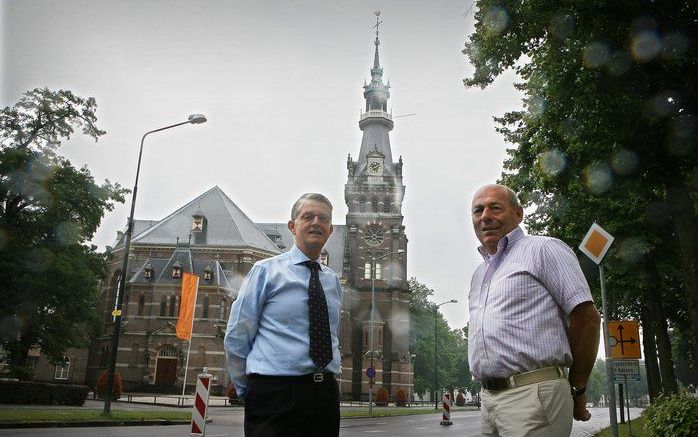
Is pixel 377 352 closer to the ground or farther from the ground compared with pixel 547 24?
closer to the ground

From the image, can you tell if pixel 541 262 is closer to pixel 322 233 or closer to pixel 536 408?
pixel 536 408

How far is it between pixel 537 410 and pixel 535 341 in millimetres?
374

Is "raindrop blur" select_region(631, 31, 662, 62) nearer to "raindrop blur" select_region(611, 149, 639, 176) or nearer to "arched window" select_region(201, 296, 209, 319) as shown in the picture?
"raindrop blur" select_region(611, 149, 639, 176)

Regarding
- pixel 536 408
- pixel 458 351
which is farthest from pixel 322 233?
pixel 458 351

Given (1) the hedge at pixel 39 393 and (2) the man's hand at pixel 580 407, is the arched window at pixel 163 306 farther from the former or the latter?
(2) the man's hand at pixel 580 407

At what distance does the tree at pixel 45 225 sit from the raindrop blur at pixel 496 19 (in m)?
21.5

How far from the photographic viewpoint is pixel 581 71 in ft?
38.1

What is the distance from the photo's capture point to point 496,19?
12.6 m

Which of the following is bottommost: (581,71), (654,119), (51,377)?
(51,377)

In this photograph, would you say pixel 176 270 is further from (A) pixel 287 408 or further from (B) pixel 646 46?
(A) pixel 287 408

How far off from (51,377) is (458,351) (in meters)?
63.1

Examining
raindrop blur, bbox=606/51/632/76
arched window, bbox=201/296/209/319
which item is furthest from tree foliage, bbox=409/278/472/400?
raindrop blur, bbox=606/51/632/76

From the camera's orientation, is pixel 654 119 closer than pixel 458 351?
Yes

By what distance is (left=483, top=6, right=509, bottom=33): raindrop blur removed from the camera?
12.5 metres
